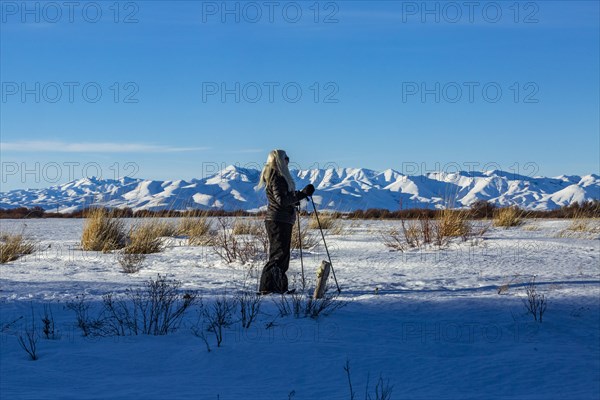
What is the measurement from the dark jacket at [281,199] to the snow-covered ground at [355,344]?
37.8 inches

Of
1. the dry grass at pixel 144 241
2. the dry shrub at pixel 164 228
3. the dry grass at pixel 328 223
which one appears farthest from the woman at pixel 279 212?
the dry grass at pixel 328 223

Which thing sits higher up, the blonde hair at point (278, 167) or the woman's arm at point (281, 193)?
the blonde hair at point (278, 167)

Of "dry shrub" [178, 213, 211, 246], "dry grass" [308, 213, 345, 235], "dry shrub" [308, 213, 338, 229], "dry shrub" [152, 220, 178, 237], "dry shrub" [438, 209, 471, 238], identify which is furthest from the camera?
"dry shrub" [308, 213, 338, 229]

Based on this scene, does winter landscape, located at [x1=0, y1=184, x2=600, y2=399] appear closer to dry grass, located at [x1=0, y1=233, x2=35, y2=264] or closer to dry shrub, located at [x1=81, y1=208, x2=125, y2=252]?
dry grass, located at [x1=0, y1=233, x2=35, y2=264]

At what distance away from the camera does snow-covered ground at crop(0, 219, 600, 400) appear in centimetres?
522

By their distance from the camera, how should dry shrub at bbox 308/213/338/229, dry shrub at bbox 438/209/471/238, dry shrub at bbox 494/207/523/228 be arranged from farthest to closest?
1. dry shrub at bbox 494/207/523/228
2. dry shrub at bbox 308/213/338/229
3. dry shrub at bbox 438/209/471/238

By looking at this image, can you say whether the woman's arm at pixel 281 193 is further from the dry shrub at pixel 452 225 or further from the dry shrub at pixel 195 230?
the dry shrub at pixel 195 230

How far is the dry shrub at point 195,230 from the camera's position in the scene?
14.6m

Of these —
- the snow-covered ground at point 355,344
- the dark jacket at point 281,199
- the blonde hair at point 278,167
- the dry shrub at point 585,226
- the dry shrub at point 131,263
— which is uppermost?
the blonde hair at point 278,167

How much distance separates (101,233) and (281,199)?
6699 millimetres

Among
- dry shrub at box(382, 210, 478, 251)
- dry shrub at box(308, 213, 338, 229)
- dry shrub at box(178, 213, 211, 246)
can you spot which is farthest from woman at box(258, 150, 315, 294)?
dry shrub at box(308, 213, 338, 229)

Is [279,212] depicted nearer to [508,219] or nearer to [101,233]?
[101,233]

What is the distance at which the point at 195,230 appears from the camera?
15.3 meters

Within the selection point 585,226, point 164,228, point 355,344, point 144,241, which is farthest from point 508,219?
point 355,344
